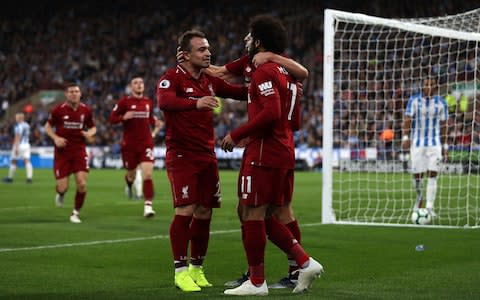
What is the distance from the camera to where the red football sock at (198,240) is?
798 cm

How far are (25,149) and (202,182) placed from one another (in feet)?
73.5

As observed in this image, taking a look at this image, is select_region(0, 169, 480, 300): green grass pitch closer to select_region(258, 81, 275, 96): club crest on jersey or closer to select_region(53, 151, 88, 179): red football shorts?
select_region(53, 151, 88, 179): red football shorts

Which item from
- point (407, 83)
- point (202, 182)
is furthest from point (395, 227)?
point (407, 83)

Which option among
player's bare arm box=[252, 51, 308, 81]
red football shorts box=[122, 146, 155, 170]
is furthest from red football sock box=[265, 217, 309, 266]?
A: red football shorts box=[122, 146, 155, 170]

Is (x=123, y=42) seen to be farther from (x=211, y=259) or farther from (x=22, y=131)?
(x=211, y=259)

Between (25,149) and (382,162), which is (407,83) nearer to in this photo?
(382,162)

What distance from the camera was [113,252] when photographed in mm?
10203

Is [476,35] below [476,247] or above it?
above

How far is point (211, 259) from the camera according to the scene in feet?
31.8

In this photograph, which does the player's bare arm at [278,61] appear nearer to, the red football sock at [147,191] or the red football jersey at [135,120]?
the red football sock at [147,191]

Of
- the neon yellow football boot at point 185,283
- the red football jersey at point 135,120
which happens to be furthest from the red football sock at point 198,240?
the red football jersey at point 135,120

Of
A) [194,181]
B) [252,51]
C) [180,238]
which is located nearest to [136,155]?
[194,181]

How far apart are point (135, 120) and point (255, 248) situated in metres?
9.75

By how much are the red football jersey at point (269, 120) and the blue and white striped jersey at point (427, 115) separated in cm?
768
